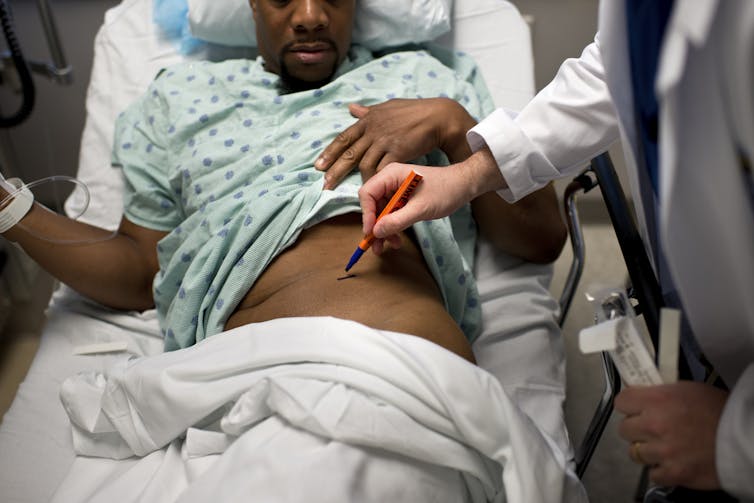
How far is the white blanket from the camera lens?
2.80ft

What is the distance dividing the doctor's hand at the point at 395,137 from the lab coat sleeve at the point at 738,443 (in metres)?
0.76

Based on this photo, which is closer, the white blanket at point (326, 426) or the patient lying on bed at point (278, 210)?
the white blanket at point (326, 426)

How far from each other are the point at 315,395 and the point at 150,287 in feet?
2.37

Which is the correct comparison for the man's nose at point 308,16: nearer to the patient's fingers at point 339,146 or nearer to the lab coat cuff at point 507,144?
the patient's fingers at point 339,146

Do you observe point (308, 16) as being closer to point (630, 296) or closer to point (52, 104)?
point (630, 296)

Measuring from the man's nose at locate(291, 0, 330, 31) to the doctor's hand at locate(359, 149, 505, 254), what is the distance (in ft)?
1.76

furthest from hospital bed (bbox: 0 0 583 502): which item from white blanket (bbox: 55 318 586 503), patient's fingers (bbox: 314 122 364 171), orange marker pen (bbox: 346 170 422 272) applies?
patient's fingers (bbox: 314 122 364 171)

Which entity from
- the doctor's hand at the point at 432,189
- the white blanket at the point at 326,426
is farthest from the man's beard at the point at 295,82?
the white blanket at the point at 326,426

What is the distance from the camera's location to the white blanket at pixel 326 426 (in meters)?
0.85

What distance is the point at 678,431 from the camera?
71 centimetres

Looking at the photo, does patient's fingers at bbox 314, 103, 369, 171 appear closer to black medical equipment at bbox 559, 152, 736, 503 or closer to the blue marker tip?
the blue marker tip

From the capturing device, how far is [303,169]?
1361mm

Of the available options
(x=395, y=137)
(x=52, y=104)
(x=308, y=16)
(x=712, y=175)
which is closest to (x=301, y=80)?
(x=308, y=16)

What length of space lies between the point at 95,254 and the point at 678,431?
3.66ft
